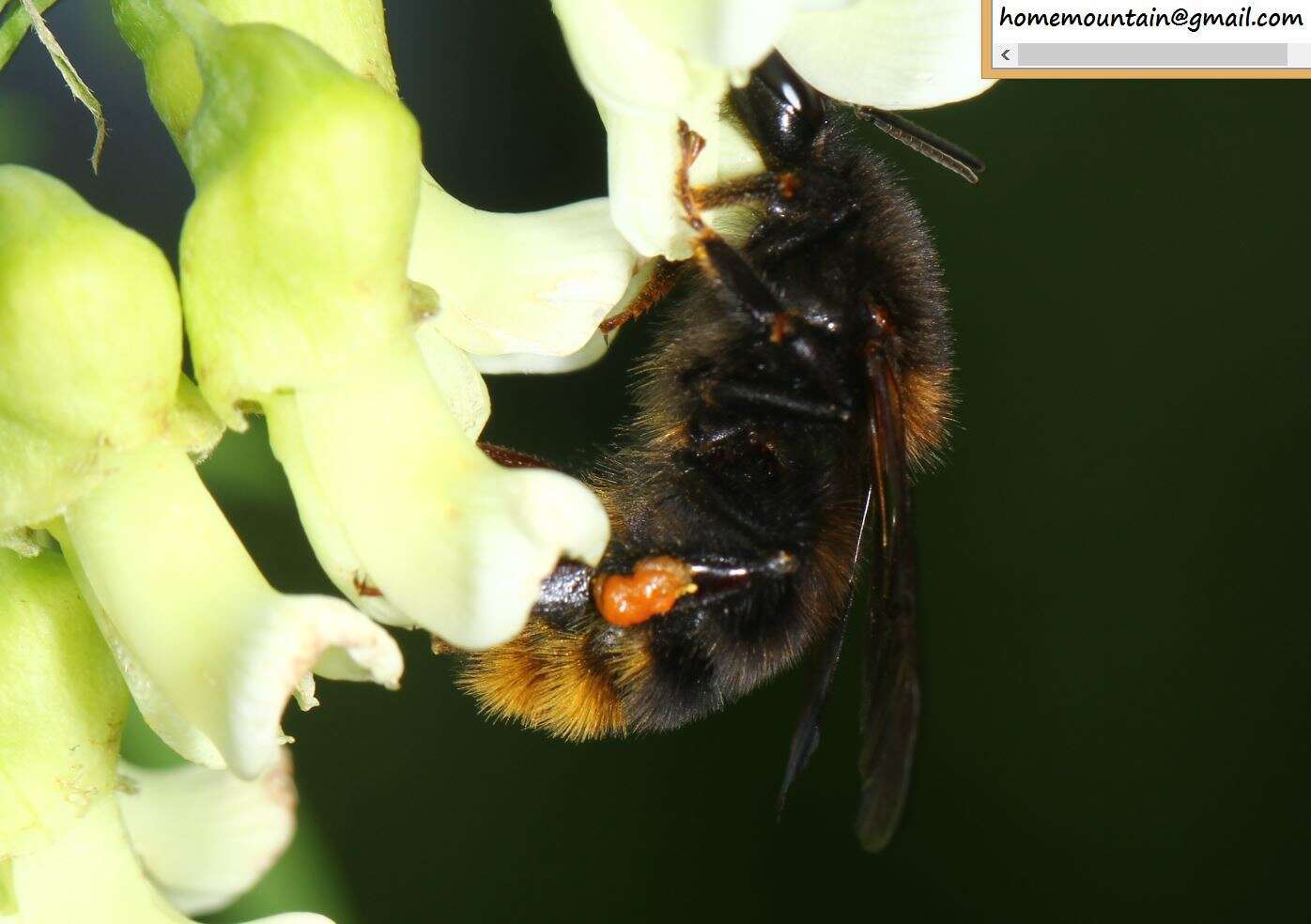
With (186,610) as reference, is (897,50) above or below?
above

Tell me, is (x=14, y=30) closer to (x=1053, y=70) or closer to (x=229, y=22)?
(x=229, y=22)

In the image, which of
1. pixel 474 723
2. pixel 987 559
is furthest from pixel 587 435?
pixel 987 559

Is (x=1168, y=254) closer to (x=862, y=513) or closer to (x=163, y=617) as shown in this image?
(x=862, y=513)

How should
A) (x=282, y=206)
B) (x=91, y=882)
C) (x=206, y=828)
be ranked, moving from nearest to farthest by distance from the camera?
1. (x=282, y=206)
2. (x=91, y=882)
3. (x=206, y=828)

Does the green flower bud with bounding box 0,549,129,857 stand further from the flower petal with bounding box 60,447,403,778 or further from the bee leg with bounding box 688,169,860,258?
the bee leg with bounding box 688,169,860,258

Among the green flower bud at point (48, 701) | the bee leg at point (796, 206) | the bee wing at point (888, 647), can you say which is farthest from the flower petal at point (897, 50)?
the green flower bud at point (48, 701)

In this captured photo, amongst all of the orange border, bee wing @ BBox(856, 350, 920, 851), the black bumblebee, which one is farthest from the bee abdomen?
the orange border

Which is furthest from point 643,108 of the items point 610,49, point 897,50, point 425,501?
point 425,501
